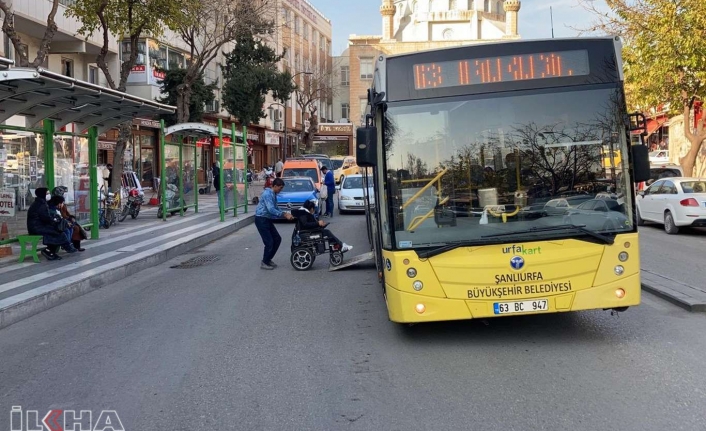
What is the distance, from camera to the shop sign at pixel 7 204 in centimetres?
1263

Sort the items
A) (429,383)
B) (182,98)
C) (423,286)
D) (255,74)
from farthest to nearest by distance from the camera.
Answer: (255,74) < (182,98) < (423,286) < (429,383)

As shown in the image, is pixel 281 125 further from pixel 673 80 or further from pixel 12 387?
pixel 12 387

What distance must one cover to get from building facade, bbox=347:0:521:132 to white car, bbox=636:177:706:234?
1964 inches

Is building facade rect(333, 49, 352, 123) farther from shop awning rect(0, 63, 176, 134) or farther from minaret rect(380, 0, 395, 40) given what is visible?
shop awning rect(0, 63, 176, 134)

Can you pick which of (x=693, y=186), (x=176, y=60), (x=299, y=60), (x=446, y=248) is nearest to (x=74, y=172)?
(x=446, y=248)

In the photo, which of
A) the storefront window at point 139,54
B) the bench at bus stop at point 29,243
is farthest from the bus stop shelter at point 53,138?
the storefront window at point 139,54

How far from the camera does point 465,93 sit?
662 cm

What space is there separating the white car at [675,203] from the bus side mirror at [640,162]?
11312mm

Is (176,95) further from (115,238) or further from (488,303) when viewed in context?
(488,303)

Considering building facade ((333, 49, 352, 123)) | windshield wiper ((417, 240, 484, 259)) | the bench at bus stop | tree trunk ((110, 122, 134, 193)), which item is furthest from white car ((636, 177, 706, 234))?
building facade ((333, 49, 352, 123))

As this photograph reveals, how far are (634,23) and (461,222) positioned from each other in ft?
56.0

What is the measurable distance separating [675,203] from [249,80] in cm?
2825

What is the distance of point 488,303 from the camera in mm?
6445

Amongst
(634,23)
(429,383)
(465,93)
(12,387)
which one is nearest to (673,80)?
(634,23)
